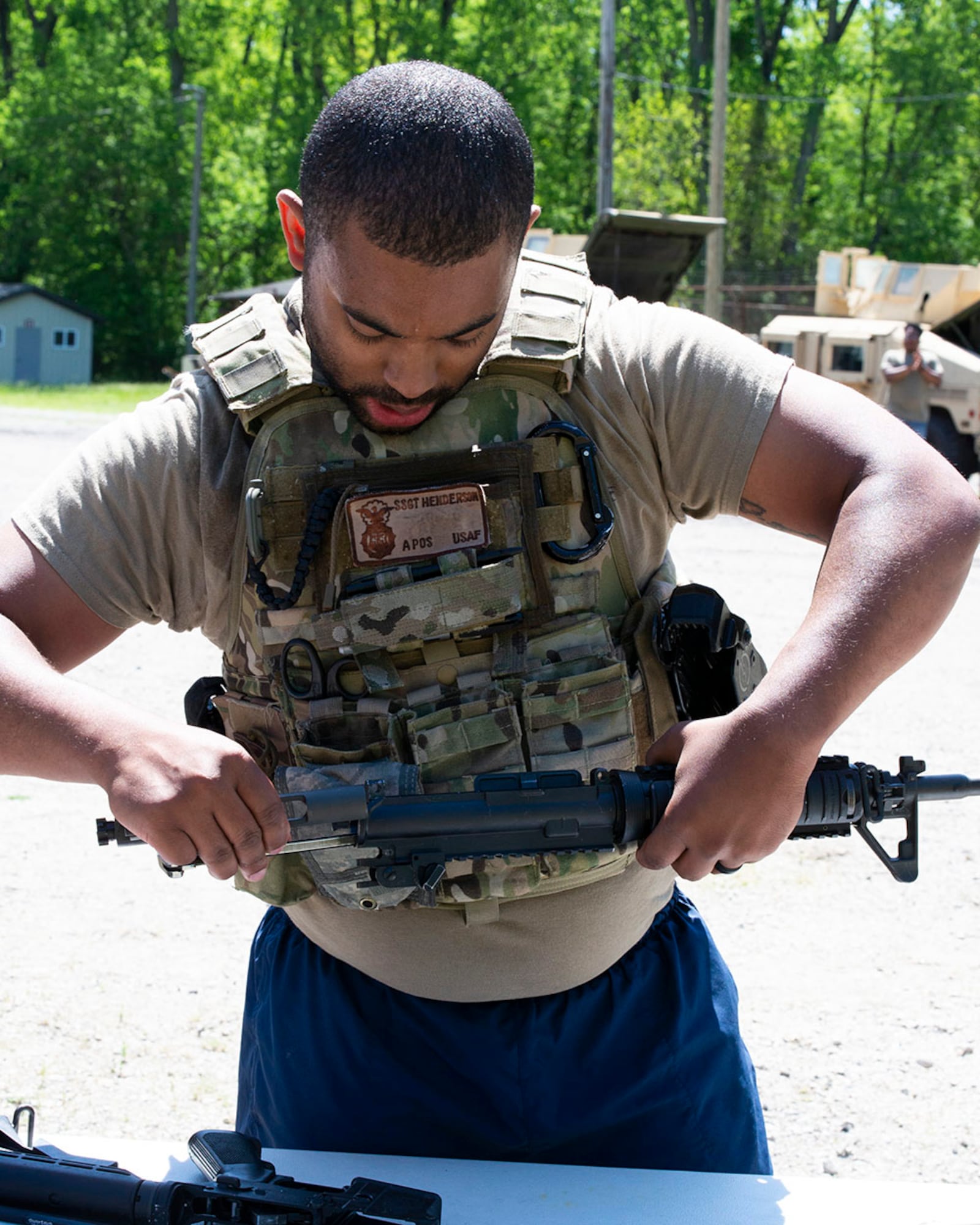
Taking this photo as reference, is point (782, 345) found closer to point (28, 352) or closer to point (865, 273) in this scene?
point (865, 273)

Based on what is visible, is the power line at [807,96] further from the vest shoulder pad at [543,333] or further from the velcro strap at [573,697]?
the velcro strap at [573,697]

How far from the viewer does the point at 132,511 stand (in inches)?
74.3

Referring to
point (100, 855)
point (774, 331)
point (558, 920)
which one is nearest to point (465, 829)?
point (558, 920)

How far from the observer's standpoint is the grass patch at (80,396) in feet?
84.5

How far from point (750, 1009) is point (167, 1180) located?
274 cm

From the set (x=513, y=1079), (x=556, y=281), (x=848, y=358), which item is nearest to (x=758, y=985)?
(x=513, y=1079)

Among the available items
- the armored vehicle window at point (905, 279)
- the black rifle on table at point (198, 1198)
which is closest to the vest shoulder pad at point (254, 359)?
the black rifle on table at point (198, 1198)

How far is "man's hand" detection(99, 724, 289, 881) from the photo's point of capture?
5.23 feet

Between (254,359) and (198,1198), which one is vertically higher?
(254,359)

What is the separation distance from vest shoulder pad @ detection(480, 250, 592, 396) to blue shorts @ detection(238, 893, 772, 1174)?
2.85 feet

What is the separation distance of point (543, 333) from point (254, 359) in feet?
1.29

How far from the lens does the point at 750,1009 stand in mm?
4090

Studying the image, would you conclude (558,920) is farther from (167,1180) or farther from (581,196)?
(581,196)

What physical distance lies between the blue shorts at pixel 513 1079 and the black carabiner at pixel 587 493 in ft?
→ 2.02
